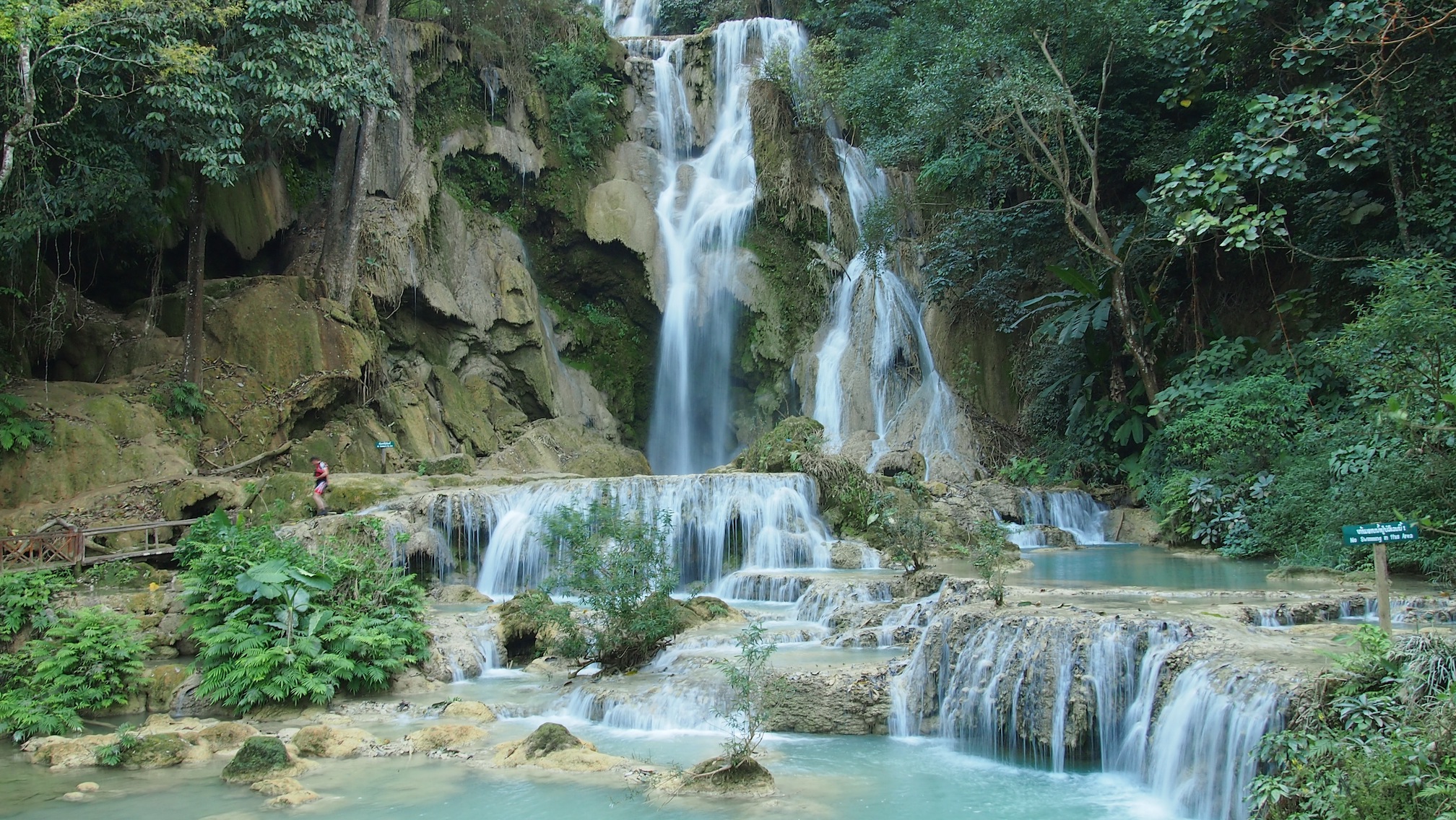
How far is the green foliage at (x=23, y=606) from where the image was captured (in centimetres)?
917

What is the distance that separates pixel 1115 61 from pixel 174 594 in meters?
17.4

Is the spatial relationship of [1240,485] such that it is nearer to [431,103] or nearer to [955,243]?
[955,243]

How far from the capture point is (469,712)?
7.92 metres

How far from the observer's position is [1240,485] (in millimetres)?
13375

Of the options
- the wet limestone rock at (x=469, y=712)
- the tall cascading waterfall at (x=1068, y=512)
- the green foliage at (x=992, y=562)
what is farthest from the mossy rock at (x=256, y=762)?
the tall cascading waterfall at (x=1068, y=512)

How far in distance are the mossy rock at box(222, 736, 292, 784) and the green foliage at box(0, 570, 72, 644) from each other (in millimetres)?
3901

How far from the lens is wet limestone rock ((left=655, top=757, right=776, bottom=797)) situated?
6.01m

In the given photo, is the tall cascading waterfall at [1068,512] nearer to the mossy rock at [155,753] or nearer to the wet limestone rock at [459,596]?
the wet limestone rock at [459,596]

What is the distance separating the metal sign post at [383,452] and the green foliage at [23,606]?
7548 mm

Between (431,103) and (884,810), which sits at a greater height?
(431,103)

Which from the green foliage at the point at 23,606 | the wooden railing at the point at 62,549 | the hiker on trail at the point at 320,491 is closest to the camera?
the green foliage at the point at 23,606

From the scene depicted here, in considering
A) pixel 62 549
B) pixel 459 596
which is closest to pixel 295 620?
pixel 459 596

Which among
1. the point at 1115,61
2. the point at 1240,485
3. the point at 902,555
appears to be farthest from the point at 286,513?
the point at 1115,61

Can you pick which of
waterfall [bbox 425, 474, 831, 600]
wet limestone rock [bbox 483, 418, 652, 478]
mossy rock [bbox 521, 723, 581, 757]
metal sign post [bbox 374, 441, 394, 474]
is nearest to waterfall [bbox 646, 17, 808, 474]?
wet limestone rock [bbox 483, 418, 652, 478]
